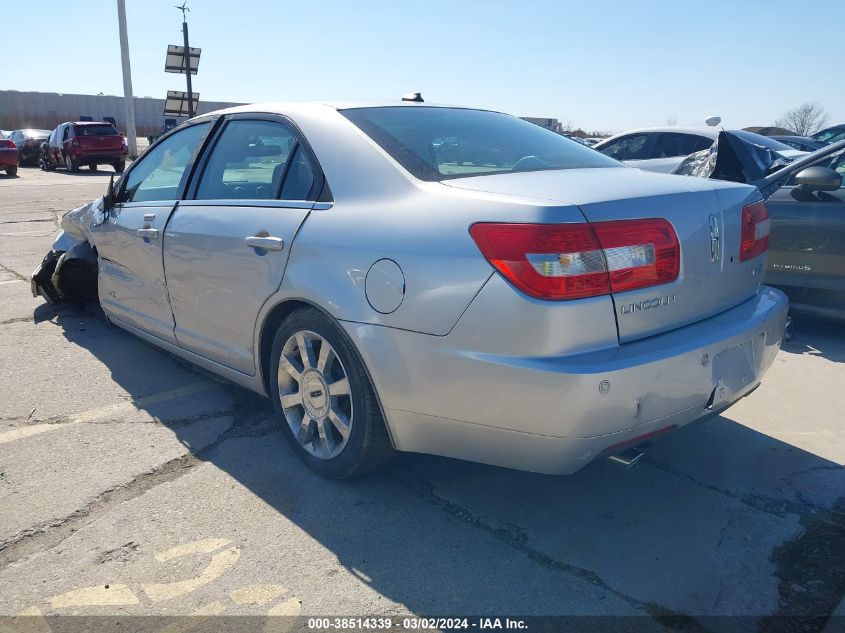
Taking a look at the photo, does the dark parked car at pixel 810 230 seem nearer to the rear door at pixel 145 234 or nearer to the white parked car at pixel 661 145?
the white parked car at pixel 661 145

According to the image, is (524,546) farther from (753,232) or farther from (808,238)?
(808,238)

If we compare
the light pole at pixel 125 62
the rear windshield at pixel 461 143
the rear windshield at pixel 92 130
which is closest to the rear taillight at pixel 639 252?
the rear windshield at pixel 461 143

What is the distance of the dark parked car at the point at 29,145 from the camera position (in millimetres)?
27922

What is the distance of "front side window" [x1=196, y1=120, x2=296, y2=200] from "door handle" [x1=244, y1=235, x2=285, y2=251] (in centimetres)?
24

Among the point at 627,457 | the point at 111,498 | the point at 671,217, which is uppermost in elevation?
the point at 671,217

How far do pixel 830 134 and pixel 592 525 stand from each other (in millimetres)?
18437

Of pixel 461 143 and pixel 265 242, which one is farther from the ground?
pixel 461 143

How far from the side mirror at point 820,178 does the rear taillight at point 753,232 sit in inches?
82.9

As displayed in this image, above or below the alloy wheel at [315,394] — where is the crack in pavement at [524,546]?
below

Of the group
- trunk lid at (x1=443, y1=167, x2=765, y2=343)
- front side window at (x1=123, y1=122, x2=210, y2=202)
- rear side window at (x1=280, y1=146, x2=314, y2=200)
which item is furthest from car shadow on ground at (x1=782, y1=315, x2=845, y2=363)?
front side window at (x1=123, y1=122, x2=210, y2=202)

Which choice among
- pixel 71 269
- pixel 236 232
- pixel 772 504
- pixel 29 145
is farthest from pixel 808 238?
pixel 29 145

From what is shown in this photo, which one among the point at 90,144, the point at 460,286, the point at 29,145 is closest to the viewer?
the point at 460,286

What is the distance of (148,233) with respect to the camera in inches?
150

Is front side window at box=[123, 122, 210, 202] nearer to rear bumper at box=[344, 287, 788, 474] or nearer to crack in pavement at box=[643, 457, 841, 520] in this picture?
rear bumper at box=[344, 287, 788, 474]
